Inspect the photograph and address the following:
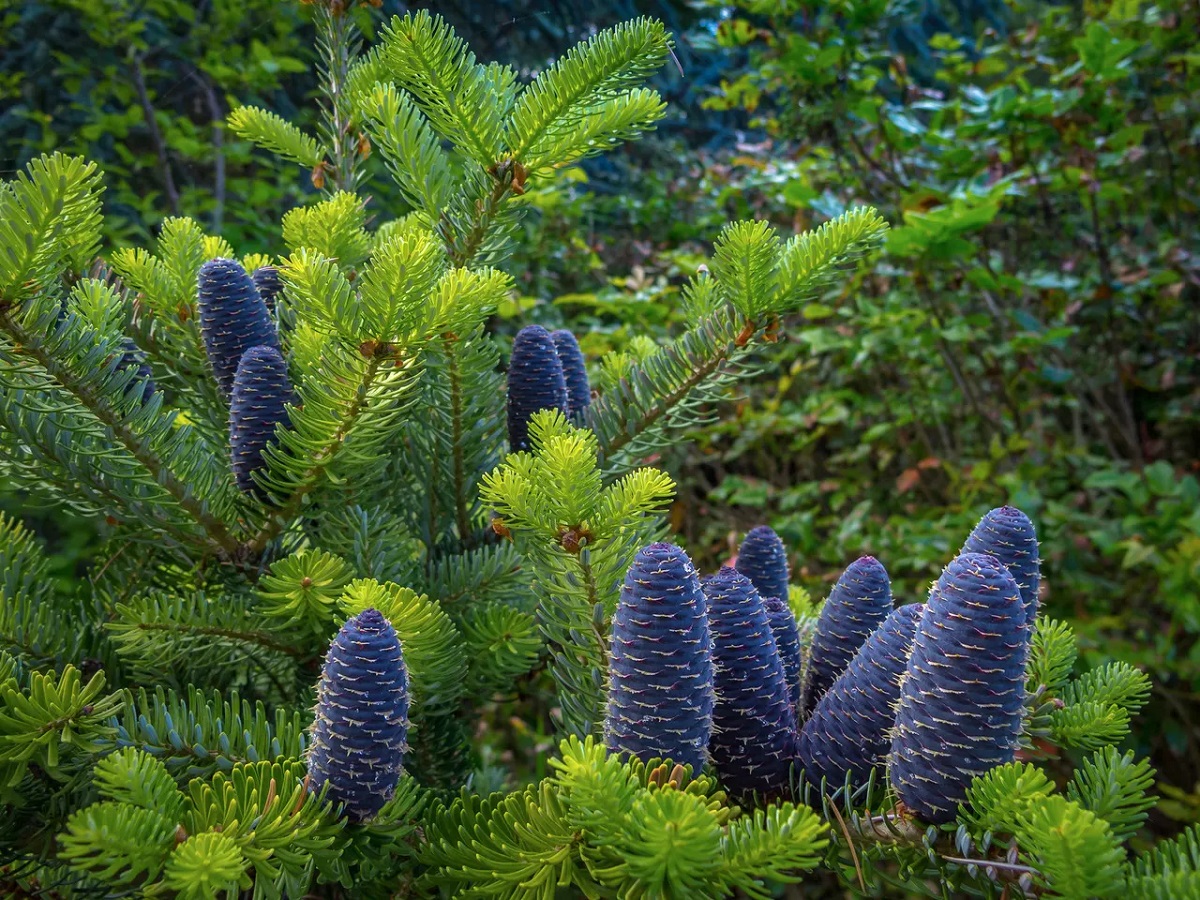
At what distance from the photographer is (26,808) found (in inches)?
16.3

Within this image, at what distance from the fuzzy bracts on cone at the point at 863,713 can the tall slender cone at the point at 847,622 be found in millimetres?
60

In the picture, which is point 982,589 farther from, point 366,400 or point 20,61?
point 20,61

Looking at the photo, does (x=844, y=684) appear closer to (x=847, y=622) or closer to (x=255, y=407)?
(x=847, y=622)

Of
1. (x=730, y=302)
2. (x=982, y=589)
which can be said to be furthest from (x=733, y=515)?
(x=982, y=589)

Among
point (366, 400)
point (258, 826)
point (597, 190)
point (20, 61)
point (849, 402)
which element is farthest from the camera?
point (597, 190)

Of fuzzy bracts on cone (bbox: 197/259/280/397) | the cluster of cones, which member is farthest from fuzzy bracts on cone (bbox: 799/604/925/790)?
fuzzy bracts on cone (bbox: 197/259/280/397)

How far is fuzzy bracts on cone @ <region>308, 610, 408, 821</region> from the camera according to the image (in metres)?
0.38

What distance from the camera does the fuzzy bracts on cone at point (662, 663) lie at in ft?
1.25

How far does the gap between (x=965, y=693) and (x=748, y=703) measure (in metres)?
0.10

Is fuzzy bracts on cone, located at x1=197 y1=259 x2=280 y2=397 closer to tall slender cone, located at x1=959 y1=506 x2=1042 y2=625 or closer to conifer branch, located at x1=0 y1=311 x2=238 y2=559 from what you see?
conifer branch, located at x1=0 y1=311 x2=238 y2=559

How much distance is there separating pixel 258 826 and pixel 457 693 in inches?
6.9

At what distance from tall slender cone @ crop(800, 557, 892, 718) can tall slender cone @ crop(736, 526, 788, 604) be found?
0.21 ft

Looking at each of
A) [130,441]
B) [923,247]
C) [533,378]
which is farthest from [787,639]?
[923,247]

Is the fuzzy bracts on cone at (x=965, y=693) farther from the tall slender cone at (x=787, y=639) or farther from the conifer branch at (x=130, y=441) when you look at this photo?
the conifer branch at (x=130, y=441)
